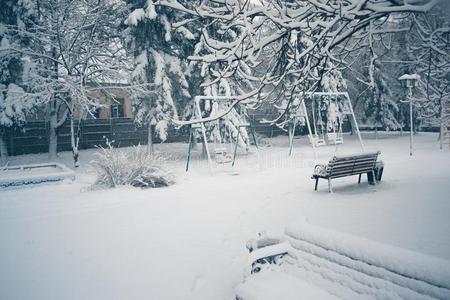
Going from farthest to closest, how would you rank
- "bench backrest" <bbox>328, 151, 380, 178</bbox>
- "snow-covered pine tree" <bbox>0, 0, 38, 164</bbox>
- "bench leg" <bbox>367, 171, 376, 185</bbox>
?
"snow-covered pine tree" <bbox>0, 0, 38, 164</bbox> < "bench leg" <bbox>367, 171, 376, 185</bbox> < "bench backrest" <bbox>328, 151, 380, 178</bbox>

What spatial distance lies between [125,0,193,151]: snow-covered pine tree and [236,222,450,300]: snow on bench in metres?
11.8

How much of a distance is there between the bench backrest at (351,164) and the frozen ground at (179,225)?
0.48m

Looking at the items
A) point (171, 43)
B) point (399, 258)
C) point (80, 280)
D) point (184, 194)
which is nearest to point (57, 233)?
point (80, 280)

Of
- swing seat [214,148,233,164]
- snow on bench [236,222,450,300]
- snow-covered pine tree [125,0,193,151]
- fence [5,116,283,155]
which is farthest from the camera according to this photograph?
fence [5,116,283,155]

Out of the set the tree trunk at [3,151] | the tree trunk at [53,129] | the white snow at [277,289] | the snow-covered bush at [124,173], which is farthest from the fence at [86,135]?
the white snow at [277,289]

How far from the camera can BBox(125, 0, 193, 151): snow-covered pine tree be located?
Result: 1482cm

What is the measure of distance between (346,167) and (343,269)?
5.94m

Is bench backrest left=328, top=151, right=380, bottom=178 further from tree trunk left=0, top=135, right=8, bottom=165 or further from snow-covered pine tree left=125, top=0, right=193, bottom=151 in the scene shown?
tree trunk left=0, top=135, right=8, bottom=165

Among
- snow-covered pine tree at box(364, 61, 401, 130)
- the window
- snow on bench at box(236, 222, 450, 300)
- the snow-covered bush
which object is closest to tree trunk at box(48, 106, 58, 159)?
the snow-covered bush

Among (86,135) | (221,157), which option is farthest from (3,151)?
(221,157)

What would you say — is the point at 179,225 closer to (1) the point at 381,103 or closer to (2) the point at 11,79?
(2) the point at 11,79

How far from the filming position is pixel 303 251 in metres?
3.31

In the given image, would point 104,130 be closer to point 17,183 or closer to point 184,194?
point 17,183

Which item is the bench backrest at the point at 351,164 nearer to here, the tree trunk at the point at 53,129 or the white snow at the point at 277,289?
the white snow at the point at 277,289
